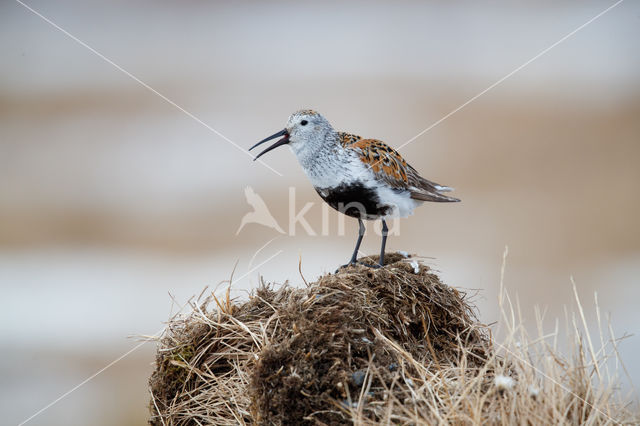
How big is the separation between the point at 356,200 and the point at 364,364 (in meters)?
2.12

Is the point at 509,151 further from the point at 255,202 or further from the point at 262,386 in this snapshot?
the point at 262,386

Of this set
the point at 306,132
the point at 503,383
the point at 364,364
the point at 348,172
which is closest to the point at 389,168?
the point at 348,172

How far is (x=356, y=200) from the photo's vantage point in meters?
5.38

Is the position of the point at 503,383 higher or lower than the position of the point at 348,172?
lower

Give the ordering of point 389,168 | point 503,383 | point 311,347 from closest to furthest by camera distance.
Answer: point 503,383 → point 311,347 → point 389,168

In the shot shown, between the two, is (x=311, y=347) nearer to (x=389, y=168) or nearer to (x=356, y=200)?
(x=356, y=200)

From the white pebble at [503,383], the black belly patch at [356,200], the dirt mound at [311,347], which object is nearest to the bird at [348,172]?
the black belly patch at [356,200]

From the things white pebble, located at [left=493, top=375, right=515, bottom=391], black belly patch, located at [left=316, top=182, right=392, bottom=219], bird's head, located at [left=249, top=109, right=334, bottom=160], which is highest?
bird's head, located at [left=249, top=109, right=334, bottom=160]

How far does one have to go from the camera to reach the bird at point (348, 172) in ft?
17.4

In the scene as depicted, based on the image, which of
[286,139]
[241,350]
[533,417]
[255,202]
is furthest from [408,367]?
[255,202]

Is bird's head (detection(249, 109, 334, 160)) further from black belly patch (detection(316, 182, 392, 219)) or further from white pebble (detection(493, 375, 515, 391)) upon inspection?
white pebble (detection(493, 375, 515, 391))

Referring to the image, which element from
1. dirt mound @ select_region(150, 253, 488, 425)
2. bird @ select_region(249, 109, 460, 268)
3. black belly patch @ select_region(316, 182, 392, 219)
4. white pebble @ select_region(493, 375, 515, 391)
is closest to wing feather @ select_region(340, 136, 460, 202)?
bird @ select_region(249, 109, 460, 268)

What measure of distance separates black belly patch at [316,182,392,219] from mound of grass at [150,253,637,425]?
107cm

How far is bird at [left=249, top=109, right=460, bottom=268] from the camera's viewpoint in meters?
5.32
